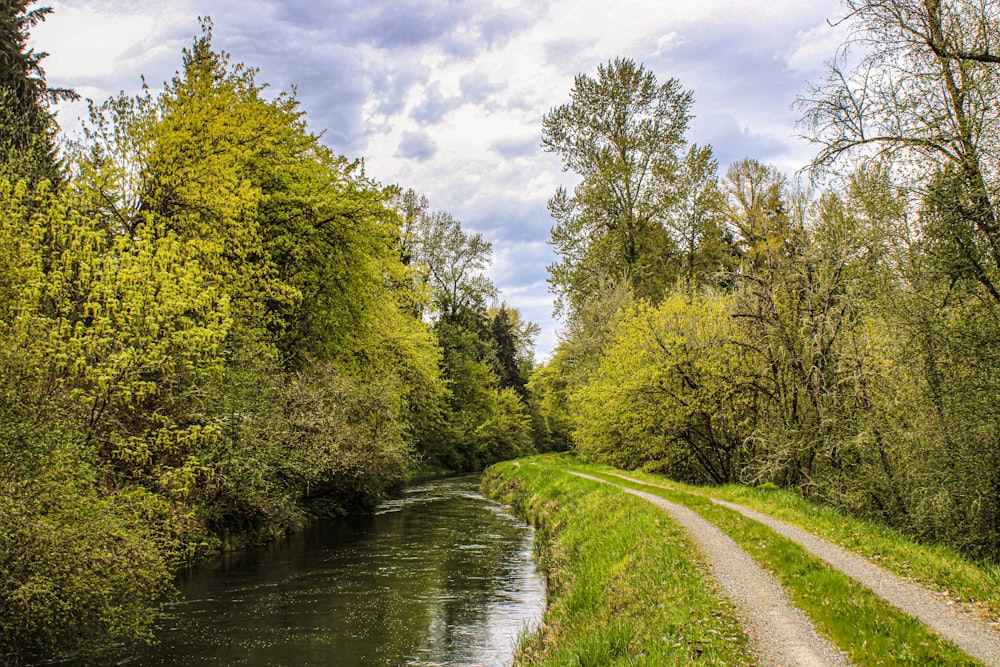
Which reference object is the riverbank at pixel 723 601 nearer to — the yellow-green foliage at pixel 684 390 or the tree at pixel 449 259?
the yellow-green foliage at pixel 684 390

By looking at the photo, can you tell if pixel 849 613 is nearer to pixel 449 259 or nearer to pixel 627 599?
pixel 627 599

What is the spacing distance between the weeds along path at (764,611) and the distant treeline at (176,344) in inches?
294

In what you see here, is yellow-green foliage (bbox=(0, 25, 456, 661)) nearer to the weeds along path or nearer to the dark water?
the dark water

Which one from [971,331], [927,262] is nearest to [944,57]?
[927,262]

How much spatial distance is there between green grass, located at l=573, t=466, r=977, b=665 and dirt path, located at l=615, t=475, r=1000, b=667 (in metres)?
0.16

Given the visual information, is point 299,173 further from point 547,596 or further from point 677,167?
point 677,167

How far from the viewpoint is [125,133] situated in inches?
595

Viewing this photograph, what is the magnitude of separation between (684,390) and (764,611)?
1599cm

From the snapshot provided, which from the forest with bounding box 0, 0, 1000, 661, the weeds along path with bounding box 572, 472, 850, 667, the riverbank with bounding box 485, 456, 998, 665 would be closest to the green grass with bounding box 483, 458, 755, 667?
the riverbank with bounding box 485, 456, 998, 665

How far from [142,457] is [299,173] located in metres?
13.6

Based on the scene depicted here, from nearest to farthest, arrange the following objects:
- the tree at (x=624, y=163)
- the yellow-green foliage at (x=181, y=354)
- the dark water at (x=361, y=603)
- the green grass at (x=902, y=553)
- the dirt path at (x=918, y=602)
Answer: the dirt path at (x=918, y=602) → the green grass at (x=902, y=553) → the yellow-green foliage at (x=181, y=354) → the dark water at (x=361, y=603) → the tree at (x=624, y=163)

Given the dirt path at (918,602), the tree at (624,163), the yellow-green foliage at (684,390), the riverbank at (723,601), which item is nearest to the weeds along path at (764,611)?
the riverbank at (723,601)

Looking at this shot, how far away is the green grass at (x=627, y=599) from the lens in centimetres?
666

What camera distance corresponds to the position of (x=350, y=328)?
2316 cm
